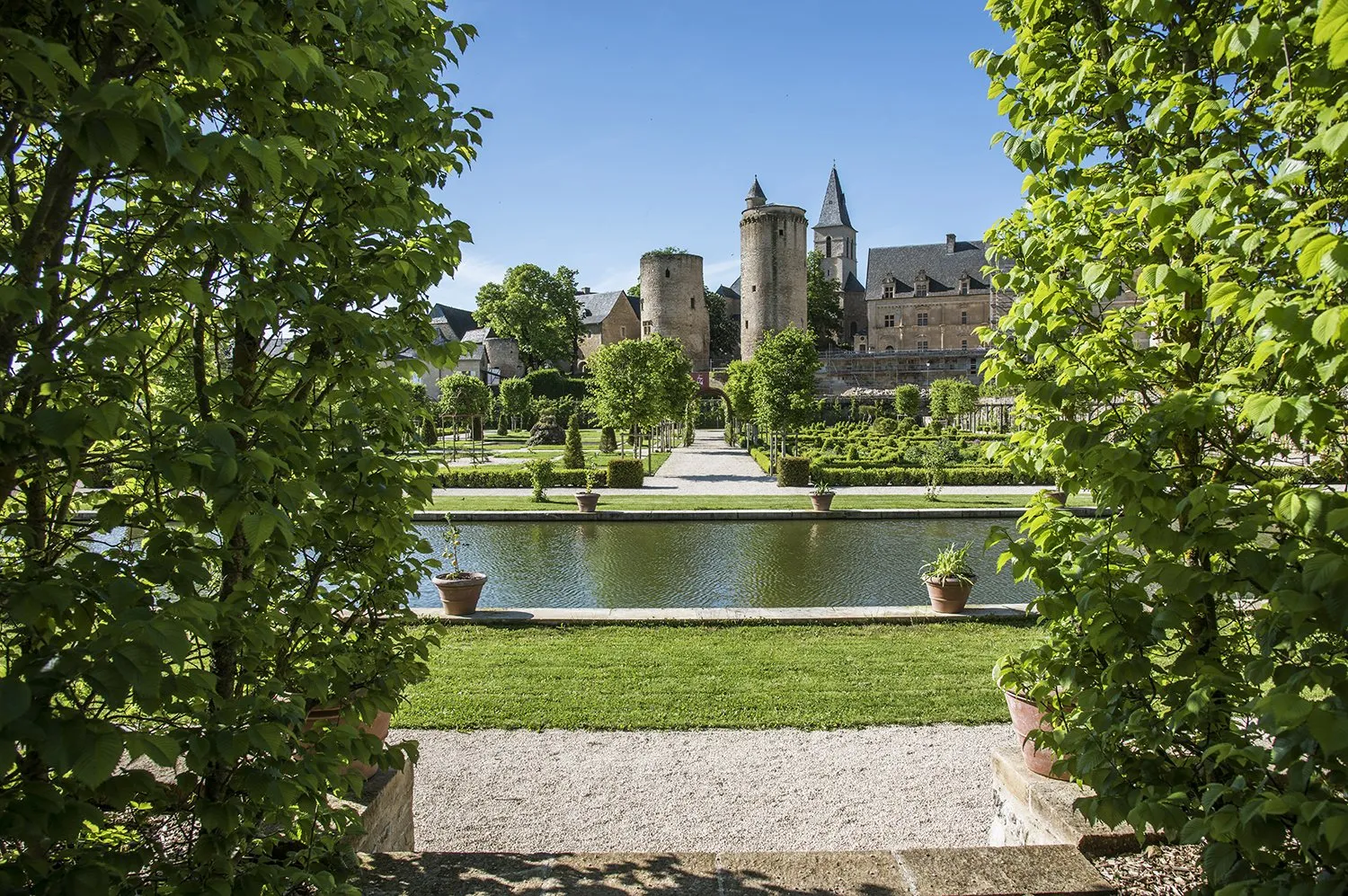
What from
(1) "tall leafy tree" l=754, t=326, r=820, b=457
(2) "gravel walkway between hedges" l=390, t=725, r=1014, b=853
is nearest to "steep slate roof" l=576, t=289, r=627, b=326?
(1) "tall leafy tree" l=754, t=326, r=820, b=457

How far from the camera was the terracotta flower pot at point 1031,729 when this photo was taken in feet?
12.0

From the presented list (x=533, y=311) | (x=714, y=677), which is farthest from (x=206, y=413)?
(x=533, y=311)

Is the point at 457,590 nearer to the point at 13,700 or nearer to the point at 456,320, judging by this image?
the point at 13,700

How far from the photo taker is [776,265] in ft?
167

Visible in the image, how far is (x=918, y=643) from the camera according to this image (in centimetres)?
732

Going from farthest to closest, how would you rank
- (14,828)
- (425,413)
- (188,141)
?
1. (425,413)
2. (188,141)
3. (14,828)

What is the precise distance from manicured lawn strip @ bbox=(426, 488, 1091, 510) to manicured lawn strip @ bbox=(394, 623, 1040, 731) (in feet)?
27.2

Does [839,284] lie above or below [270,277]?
above

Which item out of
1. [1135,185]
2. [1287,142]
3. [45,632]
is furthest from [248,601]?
[1287,142]

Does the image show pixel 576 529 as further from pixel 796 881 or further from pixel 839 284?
pixel 839 284

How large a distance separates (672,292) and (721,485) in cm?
3526

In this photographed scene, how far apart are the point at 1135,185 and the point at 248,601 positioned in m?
3.23

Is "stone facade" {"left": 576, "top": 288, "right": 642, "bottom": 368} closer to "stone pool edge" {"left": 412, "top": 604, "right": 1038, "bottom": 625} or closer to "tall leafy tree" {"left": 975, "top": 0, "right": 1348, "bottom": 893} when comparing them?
"stone pool edge" {"left": 412, "top": 604, "right": 1038, "bottom": 625}

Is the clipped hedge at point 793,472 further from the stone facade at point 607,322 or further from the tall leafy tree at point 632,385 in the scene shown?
the stone facade at point 607,322
